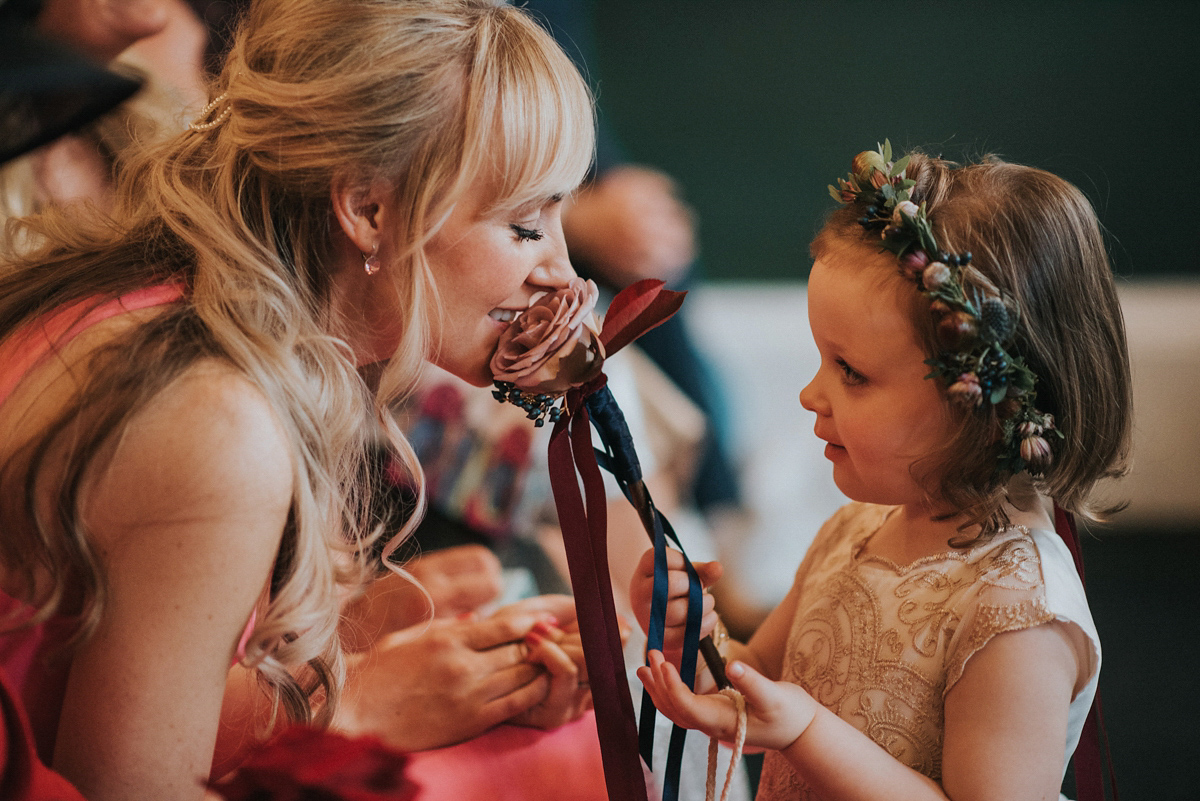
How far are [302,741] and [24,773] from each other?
281 millimetres

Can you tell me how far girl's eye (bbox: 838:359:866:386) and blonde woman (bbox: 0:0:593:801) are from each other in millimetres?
334

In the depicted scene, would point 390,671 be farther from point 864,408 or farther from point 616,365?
Answer: point 616,365

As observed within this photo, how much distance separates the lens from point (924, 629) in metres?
1.00

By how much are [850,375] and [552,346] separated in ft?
1.08

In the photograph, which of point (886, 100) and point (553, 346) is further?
point (886, 100)

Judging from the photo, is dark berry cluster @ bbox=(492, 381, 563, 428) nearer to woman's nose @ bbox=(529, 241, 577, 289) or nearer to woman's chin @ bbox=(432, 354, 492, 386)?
woman's chin @ bbox=(432, 354, 492, 386)

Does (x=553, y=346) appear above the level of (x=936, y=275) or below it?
below

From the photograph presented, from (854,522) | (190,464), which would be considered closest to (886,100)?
(854,522)

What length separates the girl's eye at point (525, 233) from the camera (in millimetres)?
1034

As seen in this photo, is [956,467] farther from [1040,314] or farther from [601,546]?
[601,546]

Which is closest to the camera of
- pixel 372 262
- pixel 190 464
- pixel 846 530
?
Answer: pixel 190 464

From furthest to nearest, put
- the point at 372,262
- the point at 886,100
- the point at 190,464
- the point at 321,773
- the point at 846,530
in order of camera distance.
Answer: the point at 886,100 < the point at 846,530 < the point at 372,262 < the point at 190,464 < the point at 321,773

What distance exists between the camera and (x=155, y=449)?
0.83m

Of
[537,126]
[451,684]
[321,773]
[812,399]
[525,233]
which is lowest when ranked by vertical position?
[451,684]
